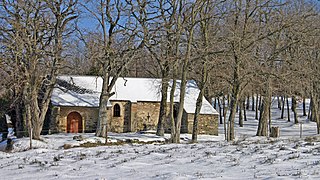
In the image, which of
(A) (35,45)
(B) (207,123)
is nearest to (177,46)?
(A) (35,45)

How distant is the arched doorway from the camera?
35.5m

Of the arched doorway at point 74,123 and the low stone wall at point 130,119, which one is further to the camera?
the arched doorway at point 74,123

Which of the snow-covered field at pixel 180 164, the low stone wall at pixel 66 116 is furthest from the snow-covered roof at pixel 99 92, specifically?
the snow-covered field at pixel 180 164

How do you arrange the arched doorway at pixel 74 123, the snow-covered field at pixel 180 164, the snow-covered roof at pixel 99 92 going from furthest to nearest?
the snow-covered roof at pixel 99 92, the arched doorway at pixel 74 123, the snow-covered field at pixel 180 164

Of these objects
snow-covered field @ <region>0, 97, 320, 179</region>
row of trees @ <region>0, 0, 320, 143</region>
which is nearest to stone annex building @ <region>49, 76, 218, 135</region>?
row of trees @ <region>0, 0, 320, 143</region>

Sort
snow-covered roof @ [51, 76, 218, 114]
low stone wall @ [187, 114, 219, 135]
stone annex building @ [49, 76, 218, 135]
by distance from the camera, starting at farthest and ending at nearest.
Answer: low stone wall @ [187, 114, 219, 135] → snow-covered roof @ [51, 76, 218, 114] → stone annex building @ [49, 76, 218, 135]

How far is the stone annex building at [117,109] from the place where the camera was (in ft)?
116

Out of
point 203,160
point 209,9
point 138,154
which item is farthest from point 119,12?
point 203,160

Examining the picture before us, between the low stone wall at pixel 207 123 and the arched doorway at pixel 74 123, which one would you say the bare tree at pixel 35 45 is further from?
the low stone wall at pixel 207 123

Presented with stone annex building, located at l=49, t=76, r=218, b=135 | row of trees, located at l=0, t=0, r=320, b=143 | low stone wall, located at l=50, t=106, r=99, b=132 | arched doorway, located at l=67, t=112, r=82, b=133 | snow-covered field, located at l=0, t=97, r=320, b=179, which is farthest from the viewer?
arched doorway, located at l=67, t=112, r=82, b=133

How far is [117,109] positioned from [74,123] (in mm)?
4091

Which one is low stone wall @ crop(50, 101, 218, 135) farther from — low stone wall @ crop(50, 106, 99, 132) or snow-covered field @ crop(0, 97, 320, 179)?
snow-covered field @ crop(0, 97, 320, 179)

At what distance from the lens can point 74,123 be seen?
35.6 metres

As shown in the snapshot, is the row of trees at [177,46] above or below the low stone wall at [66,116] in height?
above
